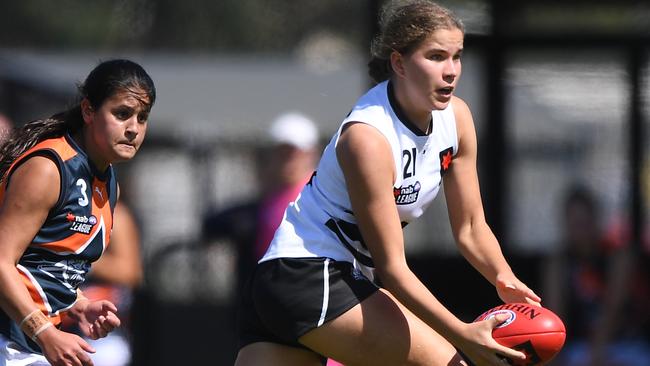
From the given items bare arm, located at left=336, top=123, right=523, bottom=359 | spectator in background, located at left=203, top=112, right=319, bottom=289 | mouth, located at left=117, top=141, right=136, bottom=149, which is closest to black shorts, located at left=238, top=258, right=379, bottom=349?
bare arm, located at left=336, top=123, right=523, bottom=359

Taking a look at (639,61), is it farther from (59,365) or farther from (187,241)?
(59,365)

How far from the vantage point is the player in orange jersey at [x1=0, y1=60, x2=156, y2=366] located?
12.4 ft

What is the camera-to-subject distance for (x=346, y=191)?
3.98m

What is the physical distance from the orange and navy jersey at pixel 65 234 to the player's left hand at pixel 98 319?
72mm

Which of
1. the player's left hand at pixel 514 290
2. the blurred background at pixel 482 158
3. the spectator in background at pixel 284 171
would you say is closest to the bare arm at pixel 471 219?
the player's left hand at pixel 514 290

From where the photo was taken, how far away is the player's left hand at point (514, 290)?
4.15 metres

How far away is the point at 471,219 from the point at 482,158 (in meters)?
3.98

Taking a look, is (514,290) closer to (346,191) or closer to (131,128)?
(346,191)

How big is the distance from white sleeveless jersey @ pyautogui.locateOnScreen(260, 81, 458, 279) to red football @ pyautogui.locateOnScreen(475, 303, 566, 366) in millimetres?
472

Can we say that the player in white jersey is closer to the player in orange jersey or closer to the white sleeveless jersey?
the white sleeveless jersey

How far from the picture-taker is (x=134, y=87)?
4086mm

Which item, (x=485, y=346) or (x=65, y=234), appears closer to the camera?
(x=485, y=346)

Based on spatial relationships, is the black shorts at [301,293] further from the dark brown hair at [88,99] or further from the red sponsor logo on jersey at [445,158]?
the dark brown hair at [88,99]

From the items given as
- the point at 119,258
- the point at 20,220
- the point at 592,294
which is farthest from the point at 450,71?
the point at 592,294
